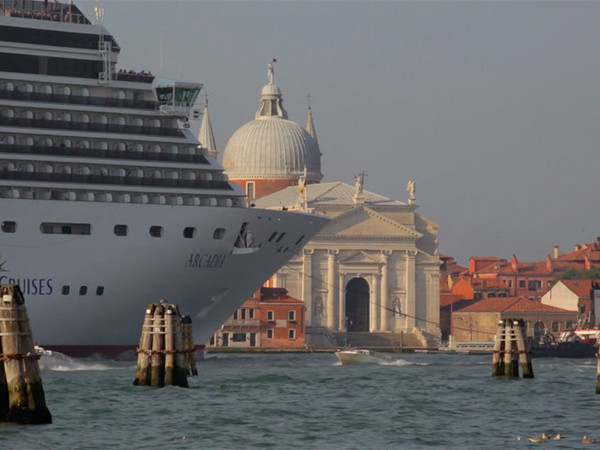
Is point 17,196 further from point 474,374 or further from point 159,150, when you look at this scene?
point 474,374

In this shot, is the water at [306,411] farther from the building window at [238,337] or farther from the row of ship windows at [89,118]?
the building window at [238,337]

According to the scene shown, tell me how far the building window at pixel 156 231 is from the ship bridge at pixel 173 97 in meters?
4.15

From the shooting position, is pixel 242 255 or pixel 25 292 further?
pixel 242 255

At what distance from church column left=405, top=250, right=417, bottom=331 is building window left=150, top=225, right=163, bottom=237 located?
69.8 meters

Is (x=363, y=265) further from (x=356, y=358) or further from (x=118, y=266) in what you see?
(x=118, y=266)

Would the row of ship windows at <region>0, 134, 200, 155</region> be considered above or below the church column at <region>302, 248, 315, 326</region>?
below

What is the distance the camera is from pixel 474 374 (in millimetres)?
60625

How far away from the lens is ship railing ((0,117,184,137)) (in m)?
59.4

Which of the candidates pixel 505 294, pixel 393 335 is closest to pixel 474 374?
pixel 393 335

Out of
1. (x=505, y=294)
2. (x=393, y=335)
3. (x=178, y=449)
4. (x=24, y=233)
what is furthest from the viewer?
(x=505, y=294)

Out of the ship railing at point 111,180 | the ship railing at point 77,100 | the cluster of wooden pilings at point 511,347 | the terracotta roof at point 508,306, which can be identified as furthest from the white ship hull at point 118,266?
the terracotta roof at point 508,306

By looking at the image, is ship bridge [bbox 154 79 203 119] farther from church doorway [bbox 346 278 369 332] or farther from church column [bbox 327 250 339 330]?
church doorway [bbox 346 278 369 332]

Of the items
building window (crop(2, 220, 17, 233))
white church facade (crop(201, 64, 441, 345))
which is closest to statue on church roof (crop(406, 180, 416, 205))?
white church facade (crop(201, 64, 441, 345))

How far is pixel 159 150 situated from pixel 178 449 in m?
28.7
